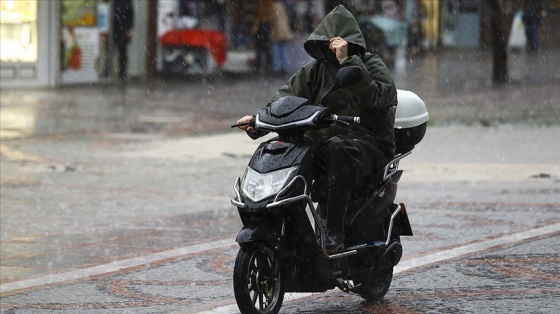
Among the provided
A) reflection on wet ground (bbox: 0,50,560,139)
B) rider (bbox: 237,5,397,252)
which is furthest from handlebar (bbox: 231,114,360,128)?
reflection on wet ground (bbox: 0,50,560,139)

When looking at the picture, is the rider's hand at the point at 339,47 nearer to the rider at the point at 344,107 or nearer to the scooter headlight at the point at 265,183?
the rider at the point at 344,107

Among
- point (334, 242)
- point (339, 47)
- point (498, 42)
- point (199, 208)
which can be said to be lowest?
point (199, 208)

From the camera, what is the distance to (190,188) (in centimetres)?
1306

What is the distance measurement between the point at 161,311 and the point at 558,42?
127 feet

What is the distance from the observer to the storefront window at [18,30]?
2565 centimetres

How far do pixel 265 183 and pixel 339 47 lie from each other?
87 cm

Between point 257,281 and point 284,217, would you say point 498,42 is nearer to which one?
point 284,217

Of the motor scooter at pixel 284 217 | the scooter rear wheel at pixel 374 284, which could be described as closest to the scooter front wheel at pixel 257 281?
the motor scooter at pixel 284 217

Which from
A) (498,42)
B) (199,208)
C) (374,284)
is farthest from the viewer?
(498,42)

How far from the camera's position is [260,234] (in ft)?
21.7

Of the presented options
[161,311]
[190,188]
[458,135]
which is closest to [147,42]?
[458,135]

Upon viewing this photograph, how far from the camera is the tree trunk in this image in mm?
25922

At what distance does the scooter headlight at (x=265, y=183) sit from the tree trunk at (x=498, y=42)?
19435mm

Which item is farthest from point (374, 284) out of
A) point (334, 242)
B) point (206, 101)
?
point (206, 101)
